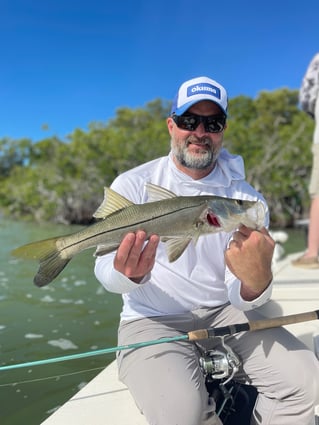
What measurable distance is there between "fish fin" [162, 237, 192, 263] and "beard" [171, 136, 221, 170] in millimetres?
667

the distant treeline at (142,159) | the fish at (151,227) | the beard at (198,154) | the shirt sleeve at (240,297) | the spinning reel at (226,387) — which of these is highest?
the distant treeline at (142,159)

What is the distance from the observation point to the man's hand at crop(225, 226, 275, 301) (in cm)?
188

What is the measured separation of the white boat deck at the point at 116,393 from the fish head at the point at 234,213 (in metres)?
0.75

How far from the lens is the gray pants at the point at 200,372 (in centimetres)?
188

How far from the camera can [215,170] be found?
2.60 m

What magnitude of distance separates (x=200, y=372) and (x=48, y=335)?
2999mm

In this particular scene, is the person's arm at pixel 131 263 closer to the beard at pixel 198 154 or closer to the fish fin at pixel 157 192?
the fish fin at pixel 157 192

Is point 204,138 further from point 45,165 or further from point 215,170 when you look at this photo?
point 45,165

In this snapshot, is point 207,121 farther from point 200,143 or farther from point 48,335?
point 48,335

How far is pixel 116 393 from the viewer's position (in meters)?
2.34

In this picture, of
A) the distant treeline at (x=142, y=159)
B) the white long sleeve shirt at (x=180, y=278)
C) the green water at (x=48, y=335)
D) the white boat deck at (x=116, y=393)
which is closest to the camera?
the white boat deck at (x=116, y=393)

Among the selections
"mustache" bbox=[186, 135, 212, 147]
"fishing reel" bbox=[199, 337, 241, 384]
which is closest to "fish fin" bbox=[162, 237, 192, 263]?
"fishing reel" bbox=[199, 337, 241, 384]

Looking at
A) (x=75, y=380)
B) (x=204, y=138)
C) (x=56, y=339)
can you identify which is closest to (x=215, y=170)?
(x=204, y=138)

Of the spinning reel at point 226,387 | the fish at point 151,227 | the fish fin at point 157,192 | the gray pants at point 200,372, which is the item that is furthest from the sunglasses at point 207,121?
the spinning reel at point 226,387
